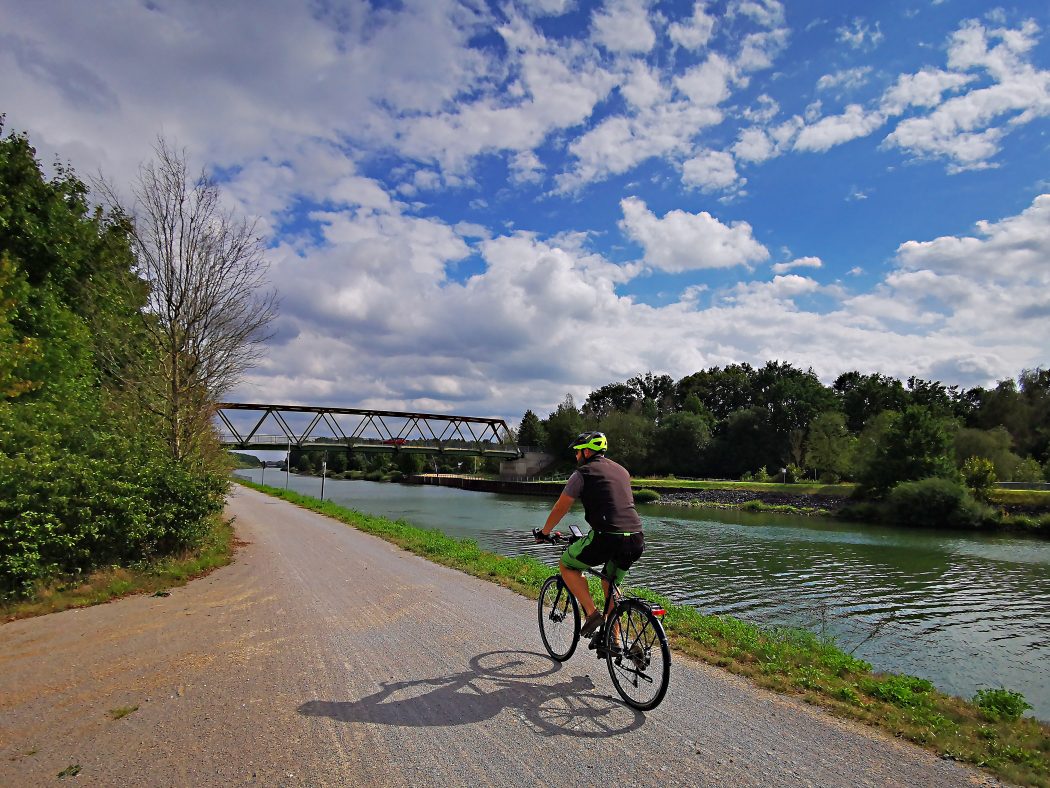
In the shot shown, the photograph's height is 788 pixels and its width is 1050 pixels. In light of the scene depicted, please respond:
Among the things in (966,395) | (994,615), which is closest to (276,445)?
(994,615)

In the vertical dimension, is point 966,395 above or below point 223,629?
above

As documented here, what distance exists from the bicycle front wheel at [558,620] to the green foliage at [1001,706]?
3.50 m

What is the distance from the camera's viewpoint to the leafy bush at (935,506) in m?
37.3

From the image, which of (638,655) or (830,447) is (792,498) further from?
(638,655)

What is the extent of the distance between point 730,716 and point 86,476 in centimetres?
918

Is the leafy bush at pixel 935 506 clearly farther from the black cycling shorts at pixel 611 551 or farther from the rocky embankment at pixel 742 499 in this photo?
the black cycling shorts at pixel 611 551

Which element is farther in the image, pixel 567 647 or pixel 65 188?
pixel 65 188

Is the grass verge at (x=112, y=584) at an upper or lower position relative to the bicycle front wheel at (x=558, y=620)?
lower

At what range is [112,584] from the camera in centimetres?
905

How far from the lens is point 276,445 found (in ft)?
201

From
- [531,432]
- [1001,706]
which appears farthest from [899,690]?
[531,432]

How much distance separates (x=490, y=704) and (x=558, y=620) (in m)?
1.38

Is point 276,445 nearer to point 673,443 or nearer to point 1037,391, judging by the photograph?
point 673,443

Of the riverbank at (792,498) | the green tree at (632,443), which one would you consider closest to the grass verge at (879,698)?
the riverbank at (792,498)
